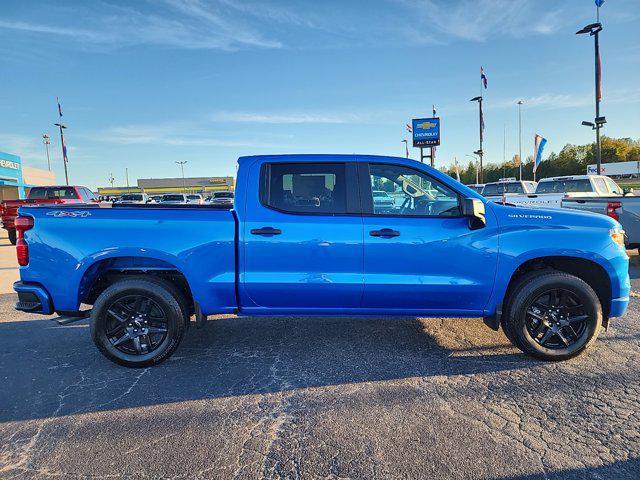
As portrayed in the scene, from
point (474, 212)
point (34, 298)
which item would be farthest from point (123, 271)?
point (474, 212)

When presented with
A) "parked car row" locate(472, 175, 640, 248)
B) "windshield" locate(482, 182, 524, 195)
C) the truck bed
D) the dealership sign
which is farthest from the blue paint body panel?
the dealership sign

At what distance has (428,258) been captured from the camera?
148 inches

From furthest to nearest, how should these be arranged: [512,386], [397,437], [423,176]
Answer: [423,176], [512,386], [397,437]

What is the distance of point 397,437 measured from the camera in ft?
9.01

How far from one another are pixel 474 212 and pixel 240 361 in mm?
2574

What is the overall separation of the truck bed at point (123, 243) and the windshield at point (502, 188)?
58.8 feet

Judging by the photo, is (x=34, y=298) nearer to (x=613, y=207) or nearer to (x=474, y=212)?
(x=474, y=212)

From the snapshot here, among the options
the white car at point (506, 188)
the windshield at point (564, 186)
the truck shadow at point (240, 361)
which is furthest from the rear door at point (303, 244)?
the white car at point (506, 188)

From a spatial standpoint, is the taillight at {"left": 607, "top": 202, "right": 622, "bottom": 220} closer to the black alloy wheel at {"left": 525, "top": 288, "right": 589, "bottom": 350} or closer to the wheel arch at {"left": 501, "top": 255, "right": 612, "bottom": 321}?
the wheel arch at {"left": 501, "top": 255, "right": 612, "bottom": 321}

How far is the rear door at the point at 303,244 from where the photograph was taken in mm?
3758

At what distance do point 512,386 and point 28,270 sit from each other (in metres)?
4.38

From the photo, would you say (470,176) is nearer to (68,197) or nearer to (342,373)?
(68,197)

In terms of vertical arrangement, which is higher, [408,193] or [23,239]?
[408,193]

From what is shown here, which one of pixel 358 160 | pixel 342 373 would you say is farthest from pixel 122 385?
pixel 358 160
